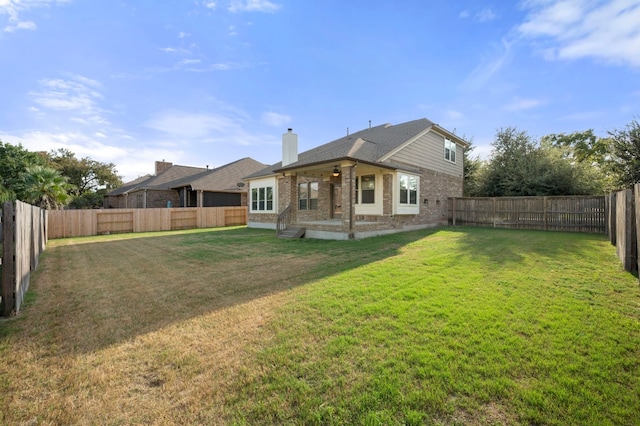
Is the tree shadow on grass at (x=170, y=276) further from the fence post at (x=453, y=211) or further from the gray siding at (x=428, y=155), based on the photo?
the fence post at (x=453, y=211)

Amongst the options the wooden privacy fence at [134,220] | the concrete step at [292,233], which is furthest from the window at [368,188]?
the wooden privacy fence at [134,220]

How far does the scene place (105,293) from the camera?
5.02 m

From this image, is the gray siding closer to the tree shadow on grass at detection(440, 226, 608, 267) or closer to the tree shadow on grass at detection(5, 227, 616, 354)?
the tree shadow on grass at detection(5, 227, 616, 354)

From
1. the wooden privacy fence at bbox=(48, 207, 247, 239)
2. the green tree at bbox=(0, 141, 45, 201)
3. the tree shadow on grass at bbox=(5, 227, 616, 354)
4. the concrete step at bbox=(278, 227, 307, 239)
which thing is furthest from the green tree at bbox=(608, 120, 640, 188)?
the green tree at bbox=(0, 141, 45, 201)

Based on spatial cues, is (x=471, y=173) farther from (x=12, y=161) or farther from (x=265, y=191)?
(x=12, y=161)

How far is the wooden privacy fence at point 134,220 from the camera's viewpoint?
1484 cm

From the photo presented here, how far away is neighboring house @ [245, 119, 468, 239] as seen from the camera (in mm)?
11562

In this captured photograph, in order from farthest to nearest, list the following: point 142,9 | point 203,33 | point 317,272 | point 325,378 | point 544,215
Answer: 1. point 544,215
2. point 203,33
3. point 142,9
4. point 317,272
5. point 325,378

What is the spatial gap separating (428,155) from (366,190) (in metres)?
4.59

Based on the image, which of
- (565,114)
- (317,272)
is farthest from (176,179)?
(565,114)

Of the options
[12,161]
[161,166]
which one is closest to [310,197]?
[161,166]

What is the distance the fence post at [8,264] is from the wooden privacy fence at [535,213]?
18038 mm

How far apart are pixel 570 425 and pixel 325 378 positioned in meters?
1.73

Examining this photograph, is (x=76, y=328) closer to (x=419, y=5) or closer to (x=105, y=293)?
(x=105, y=293)
